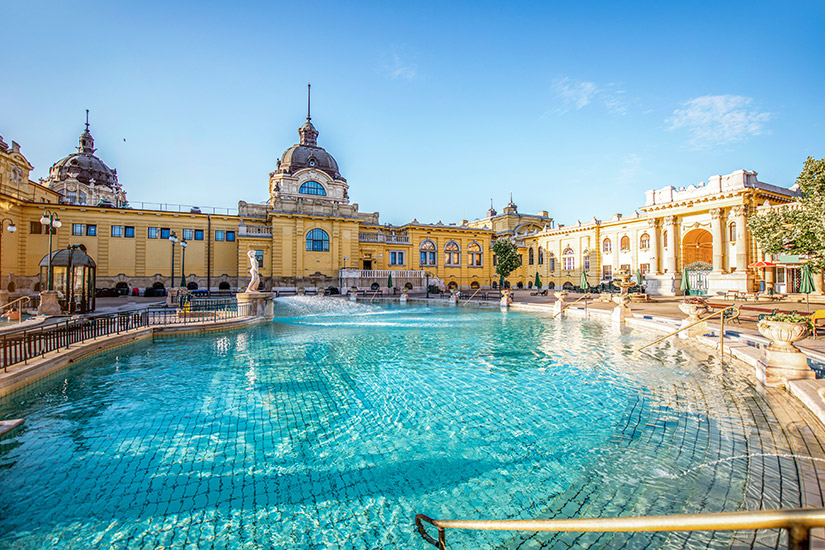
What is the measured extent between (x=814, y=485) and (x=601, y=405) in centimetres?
284

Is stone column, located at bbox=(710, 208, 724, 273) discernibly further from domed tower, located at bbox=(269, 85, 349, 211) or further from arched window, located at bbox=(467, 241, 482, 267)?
domed tower, located at bbox=(269, 85, 349, 211)

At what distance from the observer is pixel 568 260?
45.3 meters

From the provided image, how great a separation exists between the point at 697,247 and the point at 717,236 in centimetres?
567

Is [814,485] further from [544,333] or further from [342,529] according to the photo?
[544,333]

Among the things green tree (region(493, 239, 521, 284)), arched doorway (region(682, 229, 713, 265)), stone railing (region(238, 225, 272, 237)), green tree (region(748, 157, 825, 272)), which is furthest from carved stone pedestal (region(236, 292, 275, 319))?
arched doorway (region(682, 229, 713, 265))

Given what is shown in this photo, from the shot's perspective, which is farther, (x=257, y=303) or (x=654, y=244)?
(x=654, y=244)

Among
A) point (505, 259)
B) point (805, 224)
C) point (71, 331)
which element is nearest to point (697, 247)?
point (505, 259)

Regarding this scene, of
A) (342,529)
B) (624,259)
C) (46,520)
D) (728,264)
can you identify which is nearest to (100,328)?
(46,520)

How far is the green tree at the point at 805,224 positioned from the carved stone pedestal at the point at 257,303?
738 inches

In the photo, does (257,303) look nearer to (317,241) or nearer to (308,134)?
(317,241)

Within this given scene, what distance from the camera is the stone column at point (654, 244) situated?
34.5 m

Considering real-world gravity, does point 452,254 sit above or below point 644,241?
below

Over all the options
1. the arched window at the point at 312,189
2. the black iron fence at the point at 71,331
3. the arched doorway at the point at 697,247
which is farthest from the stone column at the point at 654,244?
the black iron fence at the point at 71,331

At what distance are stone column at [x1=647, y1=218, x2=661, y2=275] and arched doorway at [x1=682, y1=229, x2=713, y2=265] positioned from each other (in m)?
2.05
